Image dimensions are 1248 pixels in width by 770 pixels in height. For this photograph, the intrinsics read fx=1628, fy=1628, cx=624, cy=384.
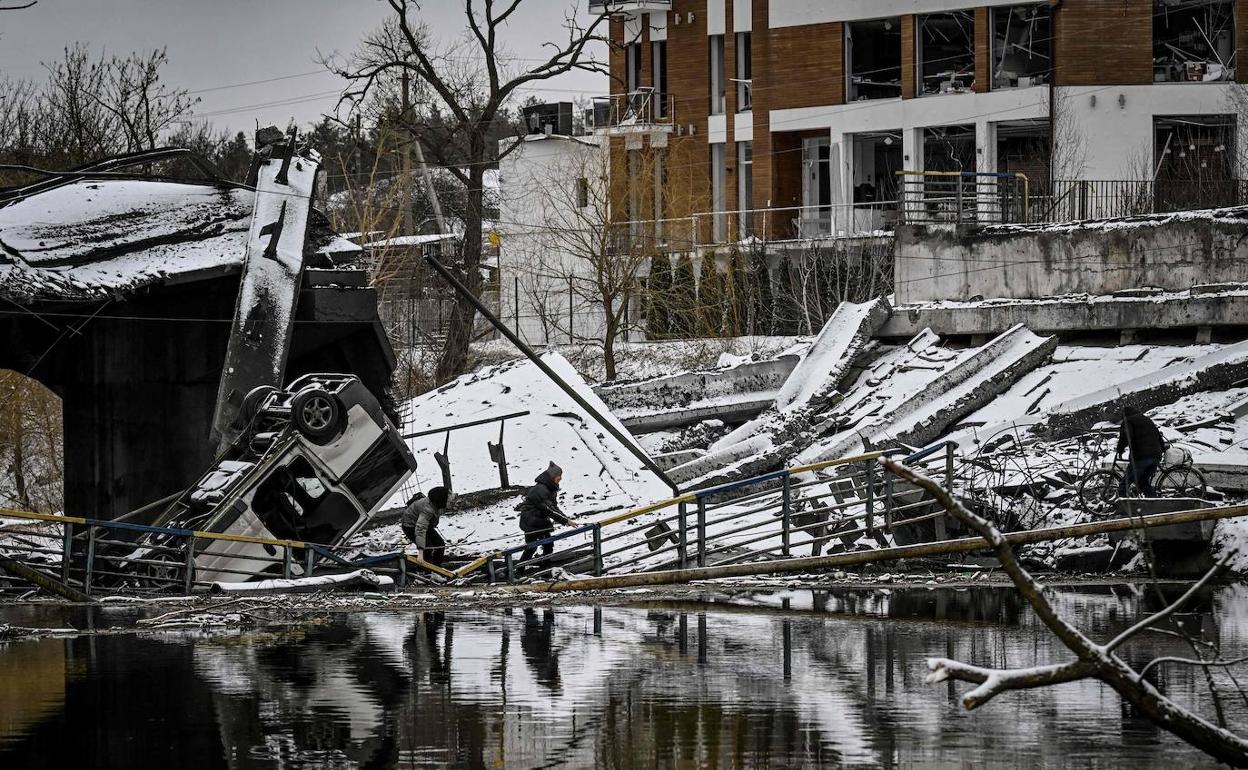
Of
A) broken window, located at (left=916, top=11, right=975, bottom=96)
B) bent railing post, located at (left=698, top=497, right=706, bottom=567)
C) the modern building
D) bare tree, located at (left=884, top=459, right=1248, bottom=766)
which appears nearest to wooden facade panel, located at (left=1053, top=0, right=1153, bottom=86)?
the modern building

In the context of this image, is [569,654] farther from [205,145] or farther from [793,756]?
[205,145]

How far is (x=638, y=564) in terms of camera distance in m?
22.8

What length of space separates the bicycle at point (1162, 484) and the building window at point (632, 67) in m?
39.5

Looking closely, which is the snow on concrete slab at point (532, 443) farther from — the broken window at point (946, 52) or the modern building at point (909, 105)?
the broken window at point (946, 52)

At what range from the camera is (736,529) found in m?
22.4

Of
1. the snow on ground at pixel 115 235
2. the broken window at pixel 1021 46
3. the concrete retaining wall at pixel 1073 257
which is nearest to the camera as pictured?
the snow on ground at pixel 115 235

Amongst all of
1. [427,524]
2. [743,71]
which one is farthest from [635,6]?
[427,524]

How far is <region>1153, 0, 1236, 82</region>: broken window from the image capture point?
47062 millimetres

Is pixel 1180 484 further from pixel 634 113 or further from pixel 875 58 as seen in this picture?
pixel 634 113

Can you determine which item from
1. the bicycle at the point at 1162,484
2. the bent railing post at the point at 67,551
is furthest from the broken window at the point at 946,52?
the bent railing post at the point at 67,551

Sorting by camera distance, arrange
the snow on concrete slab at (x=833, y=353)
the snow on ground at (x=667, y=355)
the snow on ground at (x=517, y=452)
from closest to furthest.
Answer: the snow on ground at (x=517, y=452)
the snow on concrete slab at (x=833, y=353)
the snow on ground at (x=667, y=355)

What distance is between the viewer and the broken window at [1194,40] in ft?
154

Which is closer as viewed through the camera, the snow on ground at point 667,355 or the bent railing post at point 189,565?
the bent railing post at point 189,565

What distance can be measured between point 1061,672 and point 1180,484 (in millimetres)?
15066
